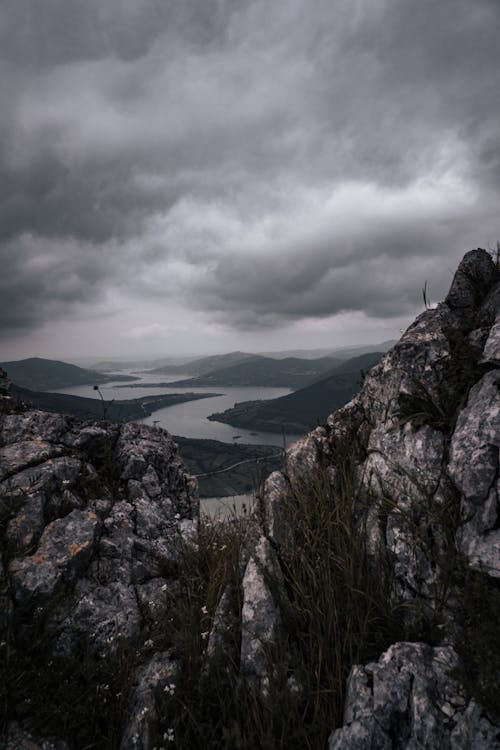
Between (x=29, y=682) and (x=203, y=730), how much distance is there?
2.20 metres

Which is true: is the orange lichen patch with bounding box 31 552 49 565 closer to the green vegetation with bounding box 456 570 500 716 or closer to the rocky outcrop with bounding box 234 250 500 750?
the rocky outcrop with bounding box 234 250 500 750

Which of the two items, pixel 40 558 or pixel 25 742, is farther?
pixel 40 558

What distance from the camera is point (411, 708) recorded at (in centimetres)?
325

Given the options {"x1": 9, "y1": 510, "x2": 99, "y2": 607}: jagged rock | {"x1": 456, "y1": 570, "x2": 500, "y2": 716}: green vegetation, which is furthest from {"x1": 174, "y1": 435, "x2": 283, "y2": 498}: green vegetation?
{"x1": 456, "y1": 570, "x2": 500, "y2": 716}: green vegetation

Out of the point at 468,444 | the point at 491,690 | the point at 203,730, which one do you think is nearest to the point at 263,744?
the point at 203,730

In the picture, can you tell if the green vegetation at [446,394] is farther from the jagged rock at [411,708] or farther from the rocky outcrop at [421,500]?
the jagged rock at [411,708]

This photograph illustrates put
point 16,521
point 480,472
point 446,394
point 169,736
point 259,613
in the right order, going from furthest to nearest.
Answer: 1. point 16,521
2. point 446,394
3. point 259,613
4. point 480,472
5. point 169,736

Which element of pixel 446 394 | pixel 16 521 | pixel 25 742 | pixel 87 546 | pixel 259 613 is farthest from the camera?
pixel 87 546

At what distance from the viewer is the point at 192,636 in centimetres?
463

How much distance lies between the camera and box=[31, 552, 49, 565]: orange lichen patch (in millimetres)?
5398

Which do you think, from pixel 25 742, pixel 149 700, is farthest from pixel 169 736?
pixel 25 742

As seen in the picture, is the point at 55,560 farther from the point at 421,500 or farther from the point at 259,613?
the point at 421,500

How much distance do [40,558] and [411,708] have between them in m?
5.36

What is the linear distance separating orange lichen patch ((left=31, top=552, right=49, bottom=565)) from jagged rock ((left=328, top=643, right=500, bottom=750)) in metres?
4.65
